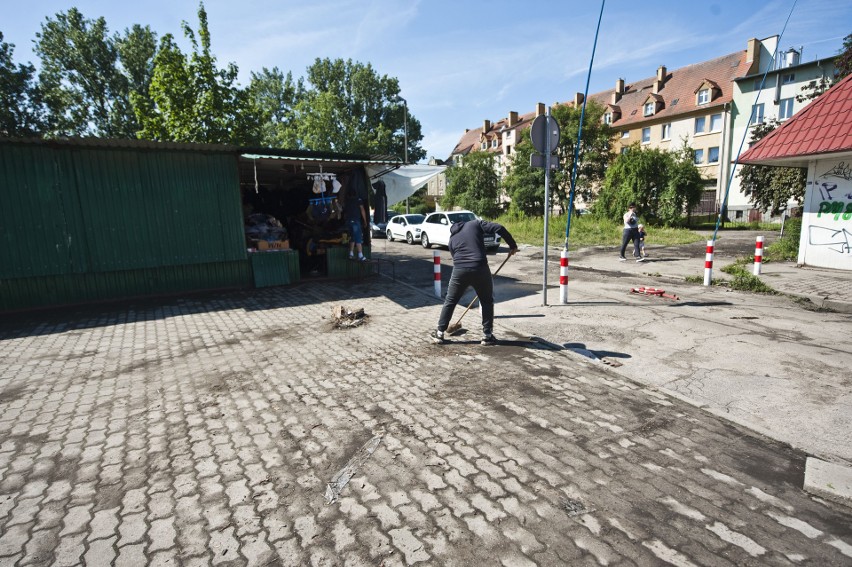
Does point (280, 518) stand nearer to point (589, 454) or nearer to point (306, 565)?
point (306, 565)

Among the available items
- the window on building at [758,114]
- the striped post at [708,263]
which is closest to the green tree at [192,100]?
the striped post at [708,263]

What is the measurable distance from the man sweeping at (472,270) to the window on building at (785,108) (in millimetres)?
42013

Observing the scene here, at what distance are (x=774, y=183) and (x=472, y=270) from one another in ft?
77.4

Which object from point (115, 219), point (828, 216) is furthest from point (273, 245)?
point (828, 216)

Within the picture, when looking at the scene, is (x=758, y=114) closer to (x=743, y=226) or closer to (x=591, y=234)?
(x=743, y=226)

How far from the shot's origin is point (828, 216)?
36.8ft

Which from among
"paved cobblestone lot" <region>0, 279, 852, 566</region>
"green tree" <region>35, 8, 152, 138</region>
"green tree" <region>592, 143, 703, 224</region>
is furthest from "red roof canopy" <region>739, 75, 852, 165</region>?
"green tree" <region>35, 8, 152, 138</region>

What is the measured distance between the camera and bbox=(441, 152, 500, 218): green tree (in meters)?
38.0

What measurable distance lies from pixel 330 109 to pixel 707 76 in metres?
35.4

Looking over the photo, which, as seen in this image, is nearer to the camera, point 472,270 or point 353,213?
point 472,270

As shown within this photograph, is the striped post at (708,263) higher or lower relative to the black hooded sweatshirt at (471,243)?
lower

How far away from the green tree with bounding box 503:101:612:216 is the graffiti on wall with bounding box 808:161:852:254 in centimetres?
2119

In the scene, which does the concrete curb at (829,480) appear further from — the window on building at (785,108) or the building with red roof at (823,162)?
the window on building at (785,108)

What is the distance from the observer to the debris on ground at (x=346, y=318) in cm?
716
